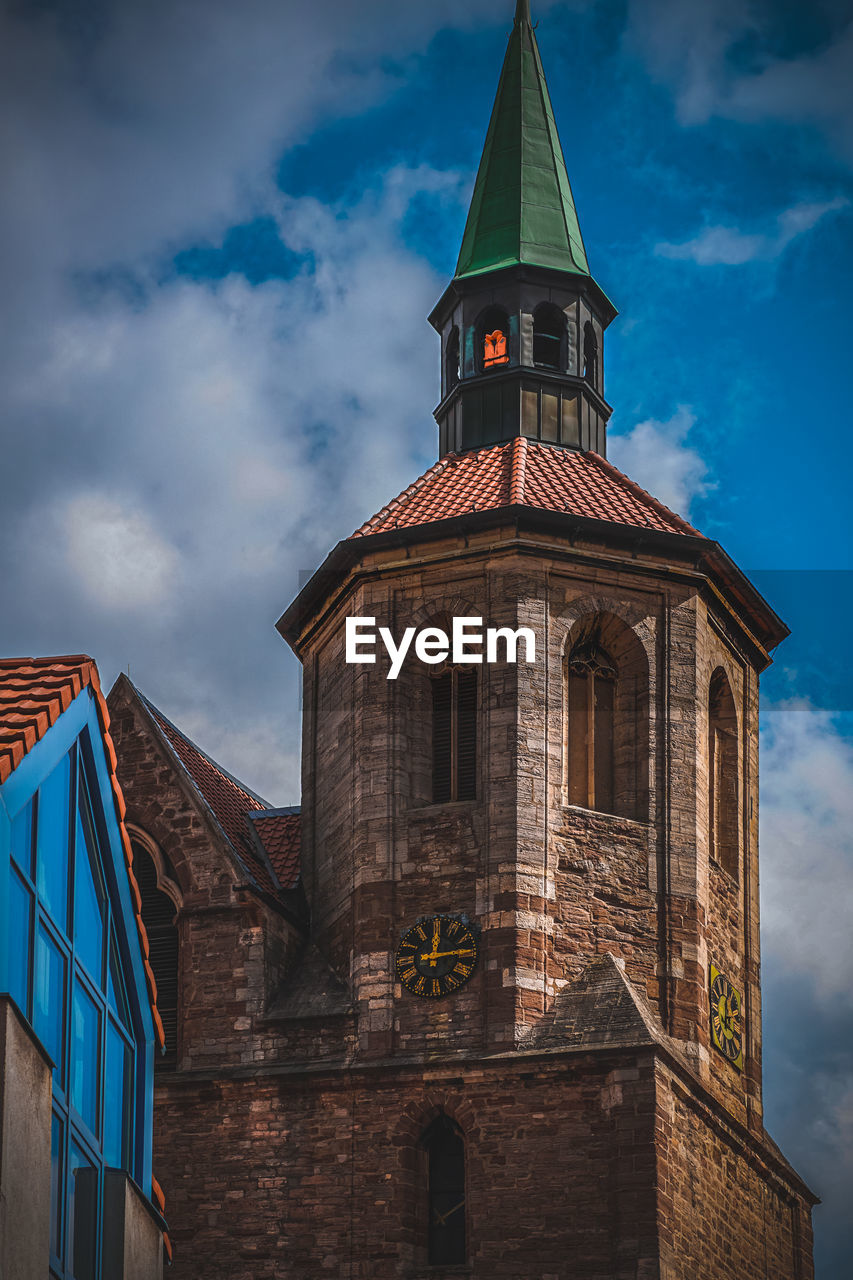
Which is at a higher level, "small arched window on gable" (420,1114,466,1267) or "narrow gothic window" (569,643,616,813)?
"narrow gothic window" (569,643,616,813)

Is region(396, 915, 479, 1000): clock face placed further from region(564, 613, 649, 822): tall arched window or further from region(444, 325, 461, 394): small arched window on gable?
region(444, 325, 461, 394): small arched window on gable

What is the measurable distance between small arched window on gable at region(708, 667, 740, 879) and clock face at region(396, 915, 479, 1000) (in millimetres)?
4435

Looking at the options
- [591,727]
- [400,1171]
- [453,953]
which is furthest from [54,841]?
[591,727]

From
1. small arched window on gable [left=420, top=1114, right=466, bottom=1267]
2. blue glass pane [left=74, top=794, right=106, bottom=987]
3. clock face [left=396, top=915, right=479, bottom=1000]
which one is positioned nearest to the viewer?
blue glass pane [left=74, top=794, right=106, bottom=987]

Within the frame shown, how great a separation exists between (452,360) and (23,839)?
24161 millimetres

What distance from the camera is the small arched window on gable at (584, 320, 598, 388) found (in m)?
44.4

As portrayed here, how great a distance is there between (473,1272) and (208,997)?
567 cm

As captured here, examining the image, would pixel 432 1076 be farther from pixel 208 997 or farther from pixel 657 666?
pixel 657 666

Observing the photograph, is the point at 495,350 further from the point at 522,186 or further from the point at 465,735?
the point at 465,735

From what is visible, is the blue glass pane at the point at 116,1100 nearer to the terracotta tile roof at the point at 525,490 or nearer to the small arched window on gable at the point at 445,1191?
the small arched window on gable at the point at 445,1191

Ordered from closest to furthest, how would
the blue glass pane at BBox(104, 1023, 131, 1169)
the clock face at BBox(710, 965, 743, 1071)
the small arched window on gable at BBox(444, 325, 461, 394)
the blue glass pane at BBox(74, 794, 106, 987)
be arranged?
1. the blue glass pane at BBox(74, 794, 106, 987)
2. the blue glass pane at BBox(104, 1023, 131, 1169)
3. the clock face at BBox(710, 965, 743, 1071)
4. the small arched window on gable at BBox(444, 325, 461, 394)

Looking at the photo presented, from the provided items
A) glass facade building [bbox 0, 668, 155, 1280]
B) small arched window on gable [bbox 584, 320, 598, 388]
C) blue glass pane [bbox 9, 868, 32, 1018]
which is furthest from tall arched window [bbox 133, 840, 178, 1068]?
blue glass pane [bbox 9, 868, 32, 1018]

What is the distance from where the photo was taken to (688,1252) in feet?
114

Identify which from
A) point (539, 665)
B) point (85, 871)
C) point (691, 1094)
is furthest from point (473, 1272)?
point (85, 871)
